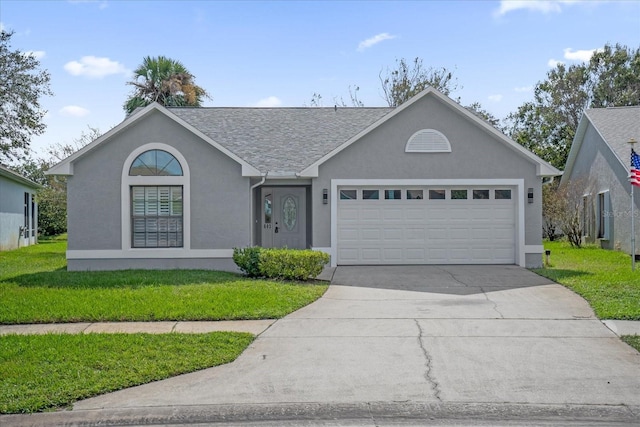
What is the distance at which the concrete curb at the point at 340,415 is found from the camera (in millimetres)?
6137

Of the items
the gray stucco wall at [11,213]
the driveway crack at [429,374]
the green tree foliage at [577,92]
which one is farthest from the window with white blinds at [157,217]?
the green tree foliage at [577,92]

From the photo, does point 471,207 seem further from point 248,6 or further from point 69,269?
point 69,269

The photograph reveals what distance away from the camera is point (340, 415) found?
20.6 ft

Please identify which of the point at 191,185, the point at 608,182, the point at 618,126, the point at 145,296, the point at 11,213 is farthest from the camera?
the point at 11,213

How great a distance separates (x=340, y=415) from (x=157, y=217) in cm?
1198

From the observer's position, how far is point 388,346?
8.83m

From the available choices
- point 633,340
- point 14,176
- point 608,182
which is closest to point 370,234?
point 633,340

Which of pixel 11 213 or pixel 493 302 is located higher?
pixel 11 213

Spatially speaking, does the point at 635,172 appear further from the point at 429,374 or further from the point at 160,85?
the point at 160,85

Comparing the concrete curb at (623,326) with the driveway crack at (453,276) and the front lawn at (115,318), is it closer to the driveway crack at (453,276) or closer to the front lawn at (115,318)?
the driveway crack at (453,276)

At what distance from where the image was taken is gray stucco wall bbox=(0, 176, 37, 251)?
2809 centimetres

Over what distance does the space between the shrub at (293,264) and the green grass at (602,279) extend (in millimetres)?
5536

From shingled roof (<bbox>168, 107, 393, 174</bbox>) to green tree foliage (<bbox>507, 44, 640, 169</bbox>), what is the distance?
22619 millimetres

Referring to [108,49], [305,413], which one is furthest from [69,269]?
[305,413]
